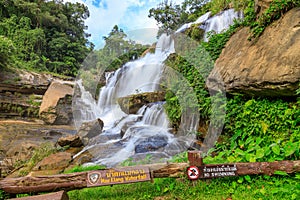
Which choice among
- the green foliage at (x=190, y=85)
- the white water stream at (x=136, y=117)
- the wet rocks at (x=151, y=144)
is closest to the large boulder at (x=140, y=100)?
the white water stream at (x=136, y=117)

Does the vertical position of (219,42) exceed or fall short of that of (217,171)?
it exceeds it

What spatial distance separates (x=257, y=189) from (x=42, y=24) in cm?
3391

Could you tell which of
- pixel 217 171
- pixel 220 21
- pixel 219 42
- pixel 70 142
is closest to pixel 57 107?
pixel 70 142

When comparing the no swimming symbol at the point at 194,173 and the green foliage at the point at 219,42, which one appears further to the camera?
the green foliage at the point at 219,42

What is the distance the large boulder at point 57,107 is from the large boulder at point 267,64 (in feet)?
40.0

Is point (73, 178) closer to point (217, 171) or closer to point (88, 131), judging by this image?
point (217, 171)

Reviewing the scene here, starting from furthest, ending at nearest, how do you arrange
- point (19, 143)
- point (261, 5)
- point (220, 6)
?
point (220, 6) → point (19, 143) → point (261, 5)

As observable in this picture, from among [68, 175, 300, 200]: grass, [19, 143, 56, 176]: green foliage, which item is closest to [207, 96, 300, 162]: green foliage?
[68, 175, 300, 200]: grass

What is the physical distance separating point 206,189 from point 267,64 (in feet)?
9.90

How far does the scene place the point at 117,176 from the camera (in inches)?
109

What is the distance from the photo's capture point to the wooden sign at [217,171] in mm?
2916

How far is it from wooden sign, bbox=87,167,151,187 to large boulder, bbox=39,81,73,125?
12.4m

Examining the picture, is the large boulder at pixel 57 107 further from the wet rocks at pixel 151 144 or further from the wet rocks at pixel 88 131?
the wet rocks at pixel 151 144

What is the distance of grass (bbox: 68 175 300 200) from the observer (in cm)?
277
